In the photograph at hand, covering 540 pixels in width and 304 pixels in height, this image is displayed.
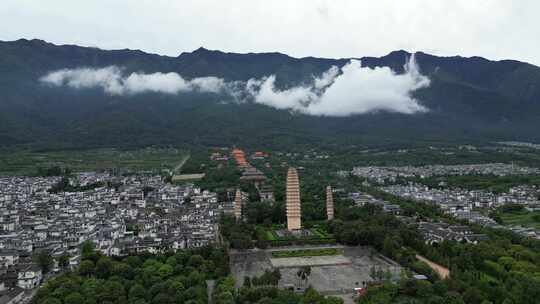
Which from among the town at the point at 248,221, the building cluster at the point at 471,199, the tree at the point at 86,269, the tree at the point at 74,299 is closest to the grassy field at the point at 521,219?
the town at the point at 248,221

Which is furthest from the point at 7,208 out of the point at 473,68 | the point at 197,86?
the point at 473,68

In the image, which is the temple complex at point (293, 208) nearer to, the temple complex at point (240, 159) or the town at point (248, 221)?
the town at point (248, 221)

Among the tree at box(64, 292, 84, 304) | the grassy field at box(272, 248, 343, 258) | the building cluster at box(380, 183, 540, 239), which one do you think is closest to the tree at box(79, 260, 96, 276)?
the tree at box(64, 292, 84, 304)

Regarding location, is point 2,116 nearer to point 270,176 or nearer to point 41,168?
point 41,168

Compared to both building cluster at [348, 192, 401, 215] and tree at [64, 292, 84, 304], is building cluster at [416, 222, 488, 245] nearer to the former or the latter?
building cluster at [348, 192, 401, 215]

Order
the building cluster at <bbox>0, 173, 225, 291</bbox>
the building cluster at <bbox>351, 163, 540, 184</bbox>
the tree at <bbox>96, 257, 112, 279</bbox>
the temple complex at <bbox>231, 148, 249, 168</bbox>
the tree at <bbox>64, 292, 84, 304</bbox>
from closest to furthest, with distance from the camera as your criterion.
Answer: the tree at <bbox>64, 292, 84, 304</bbox> → the tree at <bbox>96, 257, 112, 279</bbox> → the building cluster at <bbox>0, 173, 225, 291</bbox> → the building cluster at <bbox>351, 163, 540, 184</bbox> → the temple complex at <bbox>231, 148, 249, 168</bbox>

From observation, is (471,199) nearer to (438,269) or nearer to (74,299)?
(438,269)

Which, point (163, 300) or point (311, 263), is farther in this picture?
point (311, 263)
